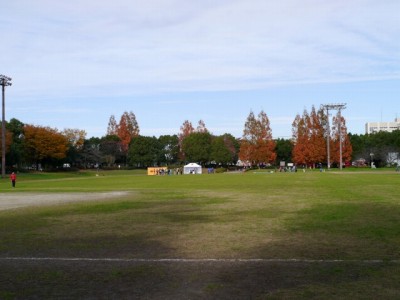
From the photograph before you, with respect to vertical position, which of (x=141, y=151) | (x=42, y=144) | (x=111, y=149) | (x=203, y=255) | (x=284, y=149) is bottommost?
(x=203, y=255)

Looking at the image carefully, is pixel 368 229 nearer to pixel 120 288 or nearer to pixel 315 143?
pixel 120 288

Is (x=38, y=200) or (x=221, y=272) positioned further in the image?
(x=38, y=200)

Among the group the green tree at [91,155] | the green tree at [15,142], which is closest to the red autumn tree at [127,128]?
the green tree at [91,155]

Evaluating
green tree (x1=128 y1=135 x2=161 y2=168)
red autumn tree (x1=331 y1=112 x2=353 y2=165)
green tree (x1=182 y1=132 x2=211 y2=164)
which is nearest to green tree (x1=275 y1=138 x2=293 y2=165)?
green tree (x1=182 y1=132 x2=211 y2=164)

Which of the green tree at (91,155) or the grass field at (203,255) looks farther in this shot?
the green tree at (91,155)

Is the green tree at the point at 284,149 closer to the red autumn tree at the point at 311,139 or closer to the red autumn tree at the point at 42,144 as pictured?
the red autumn tree at the point at 311,139

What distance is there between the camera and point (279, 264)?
8188 mm

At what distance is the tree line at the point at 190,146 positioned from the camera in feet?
300

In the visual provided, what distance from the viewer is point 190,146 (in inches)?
4560

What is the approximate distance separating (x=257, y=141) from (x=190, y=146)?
20518mm

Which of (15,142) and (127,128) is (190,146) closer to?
(127,128)

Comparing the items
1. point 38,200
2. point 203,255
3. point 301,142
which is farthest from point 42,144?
point 203,255

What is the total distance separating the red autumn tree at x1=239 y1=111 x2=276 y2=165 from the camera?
101 m

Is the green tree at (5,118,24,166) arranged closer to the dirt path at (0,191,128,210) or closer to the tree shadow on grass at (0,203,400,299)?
the dirt path at (0,191,128,210)
